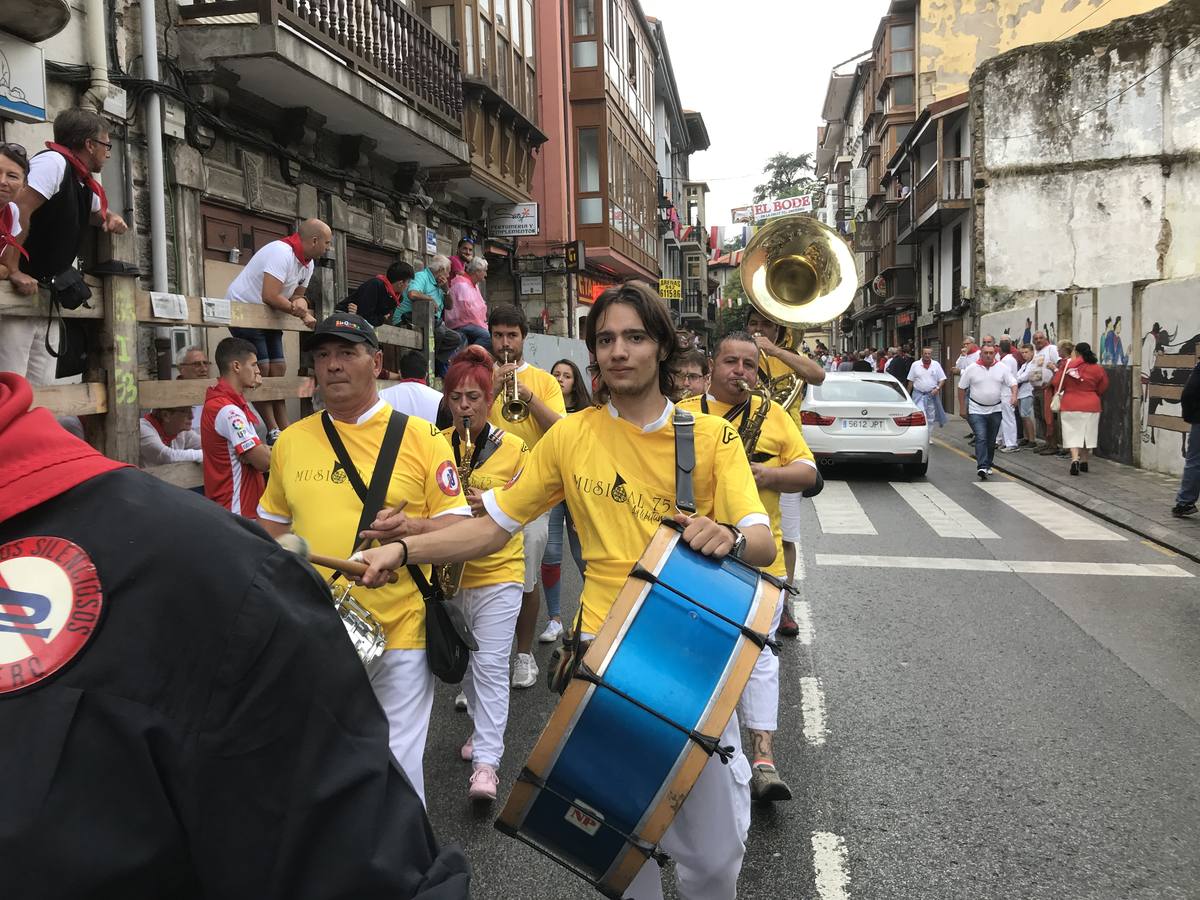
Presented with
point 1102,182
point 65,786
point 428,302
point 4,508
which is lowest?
point 65,786

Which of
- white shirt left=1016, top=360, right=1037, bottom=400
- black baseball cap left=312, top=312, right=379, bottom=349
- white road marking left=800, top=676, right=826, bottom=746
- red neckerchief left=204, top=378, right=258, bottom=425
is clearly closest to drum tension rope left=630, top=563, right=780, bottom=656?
black baseball cap left=312, top=312, right=379, bottom=349

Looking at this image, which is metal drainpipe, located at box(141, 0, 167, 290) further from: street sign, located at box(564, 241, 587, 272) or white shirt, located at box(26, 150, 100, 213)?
street sign, located at box(564, 241, 587, 272)

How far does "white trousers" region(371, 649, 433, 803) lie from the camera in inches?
124

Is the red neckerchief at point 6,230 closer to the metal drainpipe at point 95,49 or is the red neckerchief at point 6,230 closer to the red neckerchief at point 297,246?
the red neckerchief at point 297,246

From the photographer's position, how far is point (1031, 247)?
985 inches

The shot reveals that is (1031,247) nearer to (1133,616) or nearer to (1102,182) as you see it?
(1102,182)

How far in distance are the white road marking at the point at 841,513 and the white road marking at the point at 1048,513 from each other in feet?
5.84

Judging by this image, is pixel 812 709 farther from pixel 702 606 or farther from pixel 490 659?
pixel 702 606

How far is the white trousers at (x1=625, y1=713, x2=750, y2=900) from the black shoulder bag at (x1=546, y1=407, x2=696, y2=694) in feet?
1.54

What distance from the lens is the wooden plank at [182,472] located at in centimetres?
529

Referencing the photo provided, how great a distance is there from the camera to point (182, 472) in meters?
5.45

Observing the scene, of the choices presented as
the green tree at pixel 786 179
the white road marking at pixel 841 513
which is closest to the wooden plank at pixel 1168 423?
the white road marking at pixel 841 513

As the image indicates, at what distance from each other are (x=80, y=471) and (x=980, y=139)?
27.8 meters

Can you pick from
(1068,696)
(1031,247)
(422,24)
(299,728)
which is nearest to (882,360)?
(1031,247)
